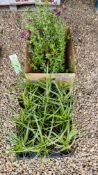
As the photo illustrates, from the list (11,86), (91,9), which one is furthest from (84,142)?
(91,9)

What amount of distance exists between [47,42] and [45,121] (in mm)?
565

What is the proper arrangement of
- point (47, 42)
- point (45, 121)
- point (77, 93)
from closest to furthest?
point (45, 121)
point (47, 42)
point (77, 93)

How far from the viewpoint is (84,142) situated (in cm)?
170

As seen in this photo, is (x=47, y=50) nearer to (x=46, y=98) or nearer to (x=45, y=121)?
(x=46, y=98)

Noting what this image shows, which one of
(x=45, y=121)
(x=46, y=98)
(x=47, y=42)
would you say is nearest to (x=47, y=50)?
(x=47, y=42)

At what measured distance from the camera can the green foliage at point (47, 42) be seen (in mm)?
1756

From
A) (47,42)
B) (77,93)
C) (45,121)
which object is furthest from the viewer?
(77,93)

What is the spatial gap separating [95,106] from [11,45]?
0.92m

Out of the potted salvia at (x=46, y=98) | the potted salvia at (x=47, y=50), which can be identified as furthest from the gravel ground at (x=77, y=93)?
the potted salvia at (x=47, y=50)

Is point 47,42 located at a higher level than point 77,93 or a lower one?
higher

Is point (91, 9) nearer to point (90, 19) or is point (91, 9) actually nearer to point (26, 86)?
point (90, 19)

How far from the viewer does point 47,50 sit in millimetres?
1844

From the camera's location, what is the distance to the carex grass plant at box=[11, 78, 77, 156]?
1.56 meters

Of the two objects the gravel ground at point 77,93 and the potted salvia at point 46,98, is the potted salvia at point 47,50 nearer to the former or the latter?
the potted salvia at point 46,98
